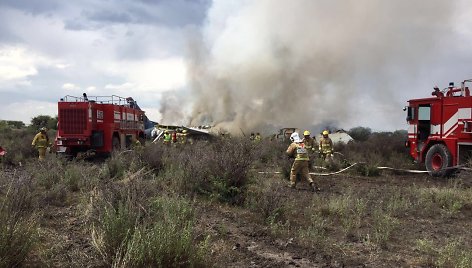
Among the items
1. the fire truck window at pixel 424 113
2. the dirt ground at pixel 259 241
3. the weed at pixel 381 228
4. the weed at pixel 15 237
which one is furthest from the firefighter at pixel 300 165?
the weed at pixel 15 237

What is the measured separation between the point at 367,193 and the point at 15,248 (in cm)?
795

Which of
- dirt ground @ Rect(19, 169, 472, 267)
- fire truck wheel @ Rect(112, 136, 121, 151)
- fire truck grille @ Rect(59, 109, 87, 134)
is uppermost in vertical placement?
fire truck grille @ Rect(59, 109, 87, 134)

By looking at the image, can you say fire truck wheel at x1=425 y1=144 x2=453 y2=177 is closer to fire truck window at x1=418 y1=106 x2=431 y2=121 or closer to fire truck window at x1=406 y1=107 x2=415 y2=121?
fire truck window at x1=418 y1=106 x2=431 y2=121

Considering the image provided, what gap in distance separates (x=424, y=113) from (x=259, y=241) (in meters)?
10.8

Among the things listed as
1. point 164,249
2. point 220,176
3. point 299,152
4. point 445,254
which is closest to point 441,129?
point 299,152

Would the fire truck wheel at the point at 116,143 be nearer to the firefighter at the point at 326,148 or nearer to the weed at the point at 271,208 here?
the firefighter at the point at 326,148

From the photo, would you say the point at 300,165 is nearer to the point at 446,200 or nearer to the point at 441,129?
the point at 446,200

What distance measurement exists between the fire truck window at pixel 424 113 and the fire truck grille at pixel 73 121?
40.5ft

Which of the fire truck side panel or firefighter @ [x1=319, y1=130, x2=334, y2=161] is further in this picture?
the fire truck side panel

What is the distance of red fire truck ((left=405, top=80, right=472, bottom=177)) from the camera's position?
42.8 feet

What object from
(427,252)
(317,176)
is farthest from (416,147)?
(427,252)

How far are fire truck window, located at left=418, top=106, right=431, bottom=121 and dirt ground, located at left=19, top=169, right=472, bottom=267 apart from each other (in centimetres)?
678

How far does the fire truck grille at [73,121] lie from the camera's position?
17422mm

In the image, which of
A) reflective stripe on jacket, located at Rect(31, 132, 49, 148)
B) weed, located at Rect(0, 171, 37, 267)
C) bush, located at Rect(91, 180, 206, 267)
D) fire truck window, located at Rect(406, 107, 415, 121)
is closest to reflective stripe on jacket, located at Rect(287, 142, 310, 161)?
fire truck window, located at Rect(406, 107, 415, 121)
